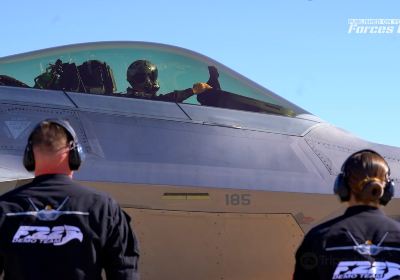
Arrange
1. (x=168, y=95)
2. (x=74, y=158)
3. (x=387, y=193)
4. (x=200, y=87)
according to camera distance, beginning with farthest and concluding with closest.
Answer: (x=200, y=87) → (x=168, y=95) → (x=74, y=158) → (x=387, y=193)

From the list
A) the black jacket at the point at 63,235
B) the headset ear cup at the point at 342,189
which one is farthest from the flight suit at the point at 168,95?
the headset ear cup at the point at 342,189

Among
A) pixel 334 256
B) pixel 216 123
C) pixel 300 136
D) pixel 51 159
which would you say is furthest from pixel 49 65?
pixel 334 256

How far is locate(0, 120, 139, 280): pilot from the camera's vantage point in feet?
8.87

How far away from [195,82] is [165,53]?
0.55 m

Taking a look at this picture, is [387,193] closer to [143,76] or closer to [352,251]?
[352,251]

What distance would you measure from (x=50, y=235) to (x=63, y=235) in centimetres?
6

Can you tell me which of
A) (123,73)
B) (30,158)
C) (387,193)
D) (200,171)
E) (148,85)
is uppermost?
(123,73)

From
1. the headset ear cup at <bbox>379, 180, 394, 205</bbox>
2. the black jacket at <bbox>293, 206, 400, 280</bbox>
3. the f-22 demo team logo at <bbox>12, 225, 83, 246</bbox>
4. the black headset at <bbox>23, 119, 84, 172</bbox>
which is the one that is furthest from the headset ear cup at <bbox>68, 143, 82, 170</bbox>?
the headset ear cup at <bbox>379, 180, 394, 205</bbox>

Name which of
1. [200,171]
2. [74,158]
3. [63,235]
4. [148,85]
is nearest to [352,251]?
[63,235]

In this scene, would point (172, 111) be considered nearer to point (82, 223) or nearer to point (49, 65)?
point (49, 65)

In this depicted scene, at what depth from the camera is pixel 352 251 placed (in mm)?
2572

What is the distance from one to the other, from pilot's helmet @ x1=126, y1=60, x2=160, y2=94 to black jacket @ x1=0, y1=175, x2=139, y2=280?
3996 mm

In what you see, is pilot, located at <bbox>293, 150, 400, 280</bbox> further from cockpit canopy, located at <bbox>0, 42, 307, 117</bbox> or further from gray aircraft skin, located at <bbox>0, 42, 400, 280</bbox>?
cockpit canopy, located at <bbox>0, 42, 307, 117</bbox>

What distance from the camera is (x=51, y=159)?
2.90m
